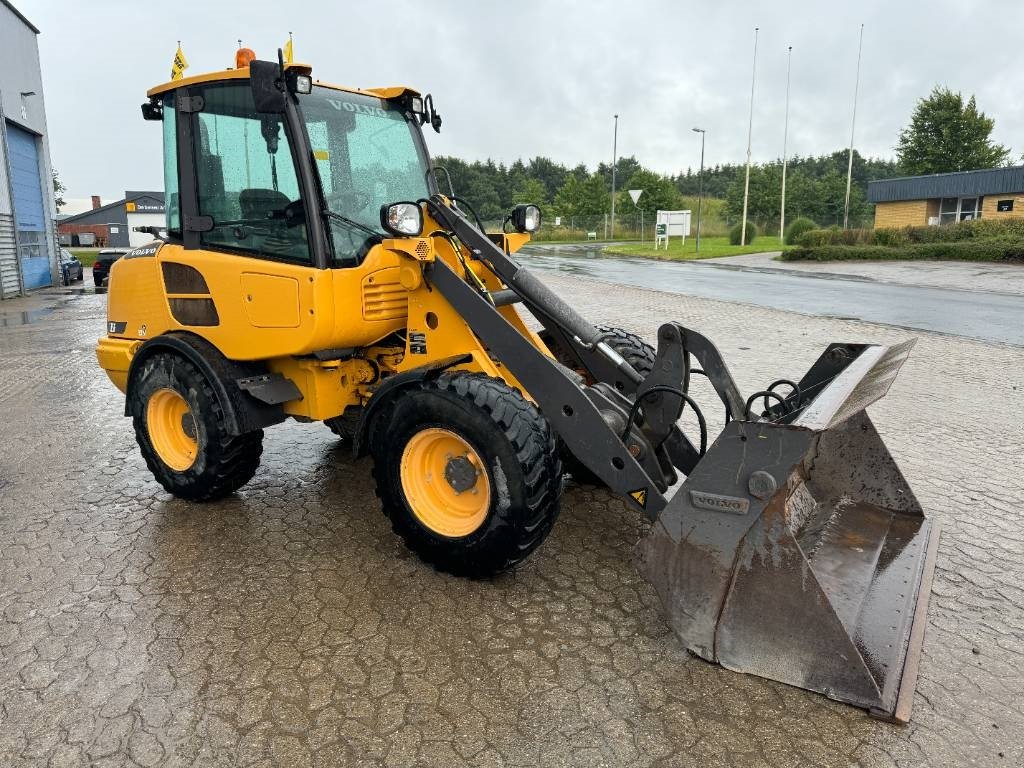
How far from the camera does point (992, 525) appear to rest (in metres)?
4.43

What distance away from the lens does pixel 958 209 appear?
125ft

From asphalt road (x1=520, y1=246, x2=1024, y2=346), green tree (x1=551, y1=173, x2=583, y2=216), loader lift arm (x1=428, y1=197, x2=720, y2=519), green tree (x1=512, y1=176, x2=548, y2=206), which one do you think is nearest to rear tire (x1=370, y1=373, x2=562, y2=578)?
loader lift arm (x1=428, y1=197, x2=720, y2=519)

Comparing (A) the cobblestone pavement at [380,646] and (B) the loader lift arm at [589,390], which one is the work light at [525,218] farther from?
(A) the cobblestone pavement at [380,646]

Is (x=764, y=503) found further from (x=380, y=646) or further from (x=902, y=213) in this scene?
(x=902, y=213)

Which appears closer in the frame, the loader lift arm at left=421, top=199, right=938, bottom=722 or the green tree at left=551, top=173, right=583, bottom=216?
the loader lift arm at left=421, top=199, right=938, bottom=722

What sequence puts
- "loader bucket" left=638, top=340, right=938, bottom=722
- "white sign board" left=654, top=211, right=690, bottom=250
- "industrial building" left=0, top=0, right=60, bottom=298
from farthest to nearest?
"white sign board" left=654, top=211, right=690, bottom=250 < "industrial building" left=0, top=0, right=60, bottom=298 < "loader bucket" left=638, top=340, right=938, bottom=722

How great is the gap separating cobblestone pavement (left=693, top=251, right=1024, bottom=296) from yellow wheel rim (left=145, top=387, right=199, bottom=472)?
1875cm

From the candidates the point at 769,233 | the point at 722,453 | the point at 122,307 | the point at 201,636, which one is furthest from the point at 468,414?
the point at 769,233

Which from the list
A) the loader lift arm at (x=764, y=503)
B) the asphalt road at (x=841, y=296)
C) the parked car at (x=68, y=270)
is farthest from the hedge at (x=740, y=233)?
the loader lift arm at (x=764, y=503)

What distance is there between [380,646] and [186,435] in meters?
2.32

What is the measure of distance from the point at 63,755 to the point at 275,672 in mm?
753

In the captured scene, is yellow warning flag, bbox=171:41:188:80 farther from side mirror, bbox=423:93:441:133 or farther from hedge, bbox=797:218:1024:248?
hedge, bbox=797:218:1024:248

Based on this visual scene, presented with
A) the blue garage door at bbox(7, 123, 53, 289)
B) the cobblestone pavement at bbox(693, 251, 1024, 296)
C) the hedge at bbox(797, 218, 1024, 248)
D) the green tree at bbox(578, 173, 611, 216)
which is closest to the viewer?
the cobblestone pavement at bbox(693, 251, 1024, 296)

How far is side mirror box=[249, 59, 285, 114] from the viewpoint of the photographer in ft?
12.3
